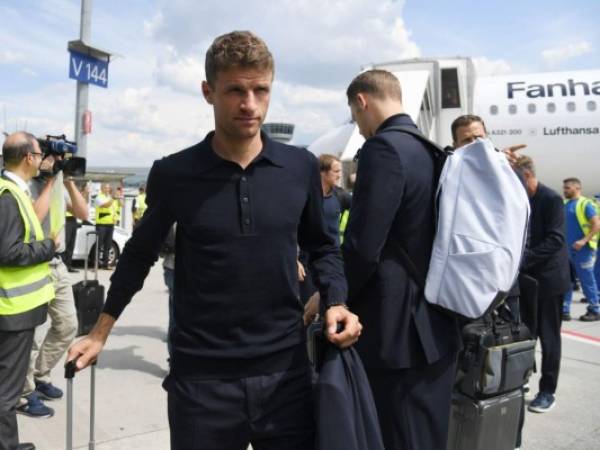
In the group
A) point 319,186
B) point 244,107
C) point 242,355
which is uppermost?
point 244,107

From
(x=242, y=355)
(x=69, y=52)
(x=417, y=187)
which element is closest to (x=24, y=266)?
(x=242, y=355)

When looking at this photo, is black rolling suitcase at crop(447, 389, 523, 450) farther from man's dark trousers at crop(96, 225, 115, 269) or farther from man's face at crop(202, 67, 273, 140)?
man's dark trousers at crop(96, 225, 115, 269)

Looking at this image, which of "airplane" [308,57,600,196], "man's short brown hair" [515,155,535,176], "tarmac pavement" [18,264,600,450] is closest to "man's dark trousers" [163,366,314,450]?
"tarmac pavement" [18,264,600,450]

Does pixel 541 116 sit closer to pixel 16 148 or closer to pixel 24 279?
pixel 16 148

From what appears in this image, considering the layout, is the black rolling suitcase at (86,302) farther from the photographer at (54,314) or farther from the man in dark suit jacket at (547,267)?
the man in dark suit jacket at (547,267)

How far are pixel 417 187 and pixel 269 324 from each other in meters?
0.89

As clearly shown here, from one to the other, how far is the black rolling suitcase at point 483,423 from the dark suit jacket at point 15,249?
96.0 inches

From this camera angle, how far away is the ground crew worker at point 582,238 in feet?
27.6

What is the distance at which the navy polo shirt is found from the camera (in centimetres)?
182

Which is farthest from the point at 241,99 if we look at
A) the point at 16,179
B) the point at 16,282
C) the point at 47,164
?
the point at 47,164

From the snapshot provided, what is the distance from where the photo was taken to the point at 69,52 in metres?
7.99

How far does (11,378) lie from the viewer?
3.20m

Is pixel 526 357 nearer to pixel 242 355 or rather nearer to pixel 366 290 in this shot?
pixel 366 290

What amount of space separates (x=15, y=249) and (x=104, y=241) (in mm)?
9628
